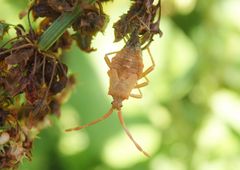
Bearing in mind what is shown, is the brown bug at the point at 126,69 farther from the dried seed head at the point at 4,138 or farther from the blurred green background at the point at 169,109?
the blurred green background at the point at 169,109

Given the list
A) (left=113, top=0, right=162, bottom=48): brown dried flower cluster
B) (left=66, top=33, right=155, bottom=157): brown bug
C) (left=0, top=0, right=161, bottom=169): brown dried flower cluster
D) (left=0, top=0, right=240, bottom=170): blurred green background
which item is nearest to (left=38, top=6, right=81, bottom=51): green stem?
(left=0, top=0, right=161, bottom=169): brown dried flower cluster

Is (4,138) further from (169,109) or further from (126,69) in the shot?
(169,109)

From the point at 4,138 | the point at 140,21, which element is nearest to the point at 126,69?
the point at 140,21

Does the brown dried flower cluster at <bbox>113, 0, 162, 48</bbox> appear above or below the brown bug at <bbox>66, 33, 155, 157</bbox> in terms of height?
above

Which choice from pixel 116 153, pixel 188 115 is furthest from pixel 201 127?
pixel 116 153

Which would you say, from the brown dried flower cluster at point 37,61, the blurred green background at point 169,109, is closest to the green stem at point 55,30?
the brown dried flower cluster at point 37,61

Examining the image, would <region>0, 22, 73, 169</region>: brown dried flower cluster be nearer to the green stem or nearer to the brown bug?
the green stem
